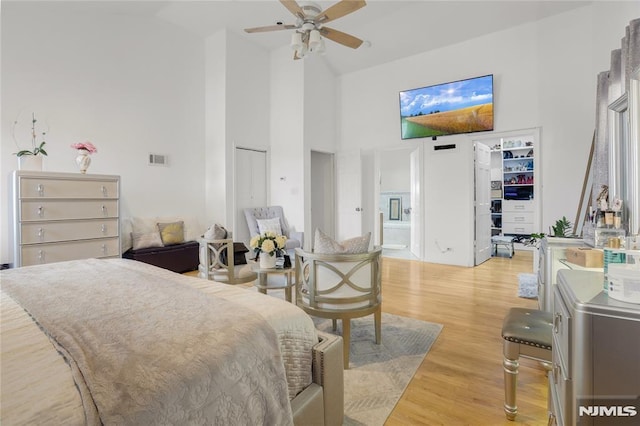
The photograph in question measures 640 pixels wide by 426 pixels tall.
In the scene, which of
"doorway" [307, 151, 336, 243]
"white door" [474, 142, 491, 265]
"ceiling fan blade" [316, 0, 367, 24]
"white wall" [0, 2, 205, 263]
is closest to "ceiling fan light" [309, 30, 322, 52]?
"ceiling fan blade" [316, 0, 367, 24]

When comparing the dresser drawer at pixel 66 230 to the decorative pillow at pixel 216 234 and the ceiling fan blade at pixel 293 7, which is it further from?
the ceiling fan blade at pixel 293 7

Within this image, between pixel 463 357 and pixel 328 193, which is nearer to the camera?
pixel 463 357

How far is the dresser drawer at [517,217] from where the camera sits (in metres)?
7.48

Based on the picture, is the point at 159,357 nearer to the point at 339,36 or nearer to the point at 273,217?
the point at 339,36

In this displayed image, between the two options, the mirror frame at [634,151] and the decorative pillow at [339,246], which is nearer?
the mirror frame at [634,151]

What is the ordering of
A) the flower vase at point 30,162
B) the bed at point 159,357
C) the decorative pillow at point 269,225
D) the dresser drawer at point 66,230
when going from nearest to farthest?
the bed at point 159,357
the dresser drawer at point 66,230
the flower vase at point 30,162
the decorative pillow at point 269,225

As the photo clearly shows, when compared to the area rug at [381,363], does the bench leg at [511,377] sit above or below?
above

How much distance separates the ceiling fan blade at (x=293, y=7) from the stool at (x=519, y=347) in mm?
3308

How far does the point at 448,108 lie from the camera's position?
5.74 m

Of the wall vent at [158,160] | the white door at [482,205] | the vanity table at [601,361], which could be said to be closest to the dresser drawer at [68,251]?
the wall vent at [158,160]

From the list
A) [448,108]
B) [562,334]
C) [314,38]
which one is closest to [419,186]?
[448,108]

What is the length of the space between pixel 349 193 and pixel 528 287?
3935 millimetres

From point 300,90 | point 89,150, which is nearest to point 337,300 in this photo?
point 89,150

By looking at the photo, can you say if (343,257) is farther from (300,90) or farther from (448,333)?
(300,90)
